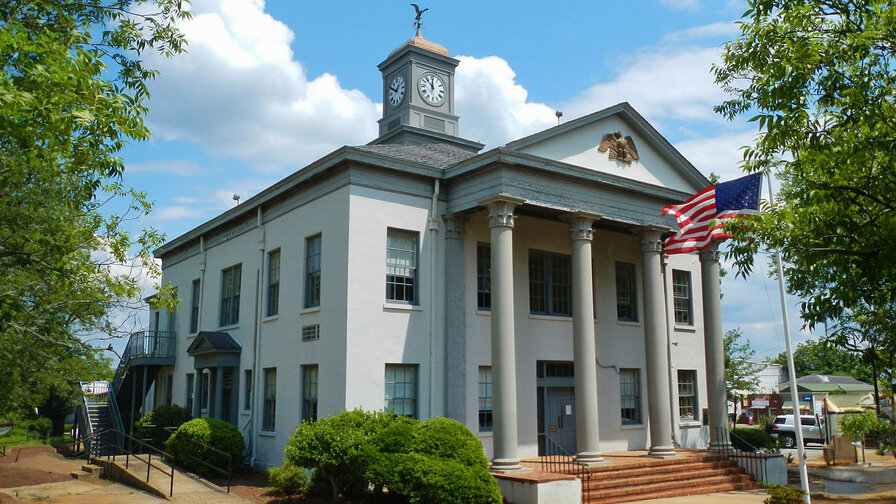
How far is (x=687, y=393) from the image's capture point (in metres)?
25.2

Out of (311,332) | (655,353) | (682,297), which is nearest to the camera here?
(311,332)

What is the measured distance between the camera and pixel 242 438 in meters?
20.6

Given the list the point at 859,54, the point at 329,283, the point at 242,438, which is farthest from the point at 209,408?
the point at 859,54

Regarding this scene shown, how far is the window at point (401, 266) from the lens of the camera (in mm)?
19297

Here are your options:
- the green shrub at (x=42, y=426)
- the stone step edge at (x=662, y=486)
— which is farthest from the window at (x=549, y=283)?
the green shrub at (x=42, y=426)

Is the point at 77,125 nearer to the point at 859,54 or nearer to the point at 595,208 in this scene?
the point at 859,54

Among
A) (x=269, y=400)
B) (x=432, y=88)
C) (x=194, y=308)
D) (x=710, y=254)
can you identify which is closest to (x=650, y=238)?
(x=710, y=254)

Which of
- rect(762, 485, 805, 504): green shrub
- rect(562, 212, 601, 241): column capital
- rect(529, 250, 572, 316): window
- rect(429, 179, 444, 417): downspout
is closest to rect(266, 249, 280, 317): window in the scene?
rect(429, 179, 444, 417): downspout

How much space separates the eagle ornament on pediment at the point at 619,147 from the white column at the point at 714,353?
4.03m

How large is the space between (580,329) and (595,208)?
3.52 m

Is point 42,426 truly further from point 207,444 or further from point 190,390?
point 207,444

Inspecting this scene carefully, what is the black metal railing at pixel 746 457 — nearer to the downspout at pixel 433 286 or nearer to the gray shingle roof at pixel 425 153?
the downspout at pixel 433 286

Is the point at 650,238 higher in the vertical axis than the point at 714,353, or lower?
higher

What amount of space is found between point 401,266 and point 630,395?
354 inches
